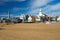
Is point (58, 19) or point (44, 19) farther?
point (58, 19)

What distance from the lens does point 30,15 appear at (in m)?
91.0

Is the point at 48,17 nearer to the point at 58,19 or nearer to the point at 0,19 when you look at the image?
the point at 58,19

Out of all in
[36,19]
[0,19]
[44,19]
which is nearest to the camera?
[0,19]

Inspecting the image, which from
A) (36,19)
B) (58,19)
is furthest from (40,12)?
(58,19)

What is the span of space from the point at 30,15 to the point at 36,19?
18.1ft

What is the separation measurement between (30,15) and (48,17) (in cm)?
1285

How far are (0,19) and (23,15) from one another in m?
21.6

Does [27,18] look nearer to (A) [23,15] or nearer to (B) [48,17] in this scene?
(A) [23,15]

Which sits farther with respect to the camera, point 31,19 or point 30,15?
point 30,15

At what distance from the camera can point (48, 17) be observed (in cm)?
8538

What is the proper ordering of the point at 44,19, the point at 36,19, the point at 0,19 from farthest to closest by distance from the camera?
the point at 36,19 < the point at 44,19 < the point at 0,19

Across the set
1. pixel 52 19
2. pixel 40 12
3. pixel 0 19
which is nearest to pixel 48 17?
pixel 52 19

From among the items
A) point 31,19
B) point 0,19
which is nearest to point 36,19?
point 31,19

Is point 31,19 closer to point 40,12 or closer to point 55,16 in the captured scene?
point 40,12
